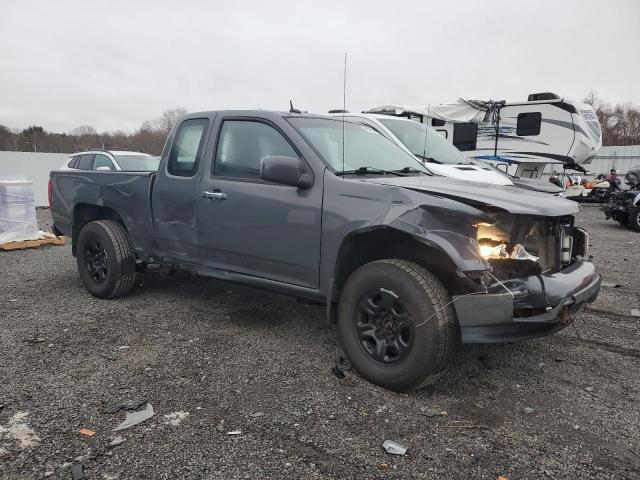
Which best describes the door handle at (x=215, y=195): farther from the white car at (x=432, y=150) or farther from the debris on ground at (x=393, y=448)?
the white car at (x=432, y=150)

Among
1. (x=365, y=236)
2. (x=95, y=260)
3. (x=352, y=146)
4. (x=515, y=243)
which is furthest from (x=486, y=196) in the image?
A: (x=95, y=260)

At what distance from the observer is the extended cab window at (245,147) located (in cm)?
390

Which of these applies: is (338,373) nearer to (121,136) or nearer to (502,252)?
(502,252)

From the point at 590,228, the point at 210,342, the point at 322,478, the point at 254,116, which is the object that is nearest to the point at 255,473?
the point at 322,478

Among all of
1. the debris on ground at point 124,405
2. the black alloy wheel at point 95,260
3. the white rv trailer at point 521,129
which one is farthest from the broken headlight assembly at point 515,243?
the white rv trailer at point 521,129

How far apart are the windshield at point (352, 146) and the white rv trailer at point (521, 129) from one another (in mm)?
9482

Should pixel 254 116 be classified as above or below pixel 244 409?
above

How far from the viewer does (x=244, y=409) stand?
9.74 ft

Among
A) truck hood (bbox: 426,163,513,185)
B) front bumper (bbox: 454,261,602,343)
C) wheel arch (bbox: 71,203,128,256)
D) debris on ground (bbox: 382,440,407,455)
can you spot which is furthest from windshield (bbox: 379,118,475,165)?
debris on ground (bbox: 382,440,407,455)

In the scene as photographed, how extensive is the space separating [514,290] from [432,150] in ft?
17.6

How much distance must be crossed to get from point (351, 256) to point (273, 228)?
0.66 m

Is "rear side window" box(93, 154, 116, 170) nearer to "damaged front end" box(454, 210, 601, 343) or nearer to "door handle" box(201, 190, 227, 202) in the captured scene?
"door handle" box(201, 190, 227, 202)

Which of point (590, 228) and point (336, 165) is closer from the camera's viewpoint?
point (336, 165)

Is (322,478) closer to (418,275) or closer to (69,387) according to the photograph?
(418,275)
